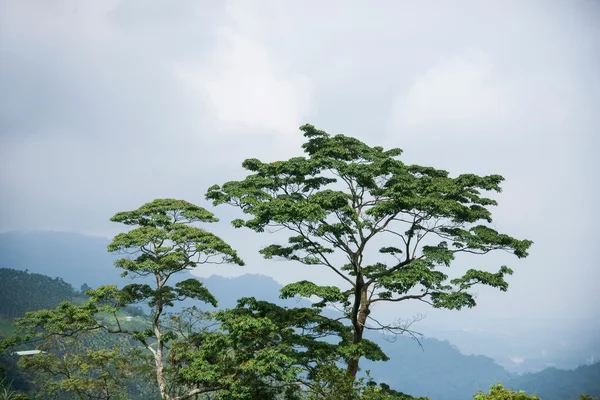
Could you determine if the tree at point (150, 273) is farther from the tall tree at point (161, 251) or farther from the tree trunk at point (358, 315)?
the tree trunk at point (358, 315)

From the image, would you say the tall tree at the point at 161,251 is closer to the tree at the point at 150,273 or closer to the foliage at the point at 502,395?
the tree at the point at 150,273

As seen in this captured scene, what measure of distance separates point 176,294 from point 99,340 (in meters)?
69.4

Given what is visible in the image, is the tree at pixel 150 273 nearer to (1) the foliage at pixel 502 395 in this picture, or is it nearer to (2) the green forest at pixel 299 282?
(2) the green forest at pixel 299 282

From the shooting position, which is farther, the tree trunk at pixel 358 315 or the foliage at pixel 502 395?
the tree trunk at pixel 358 315

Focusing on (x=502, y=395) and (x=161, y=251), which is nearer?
(x=502, y=395)

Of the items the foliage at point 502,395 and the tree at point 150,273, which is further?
the tree at point 150,273

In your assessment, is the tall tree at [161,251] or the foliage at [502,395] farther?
the tall tree at [161,251]

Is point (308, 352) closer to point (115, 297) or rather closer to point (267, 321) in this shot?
point (267, 321)

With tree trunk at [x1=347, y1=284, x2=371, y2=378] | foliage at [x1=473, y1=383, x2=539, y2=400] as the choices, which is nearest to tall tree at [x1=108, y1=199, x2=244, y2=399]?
tree trunk at [x1=347, y1=284, x2=371, y2=378]

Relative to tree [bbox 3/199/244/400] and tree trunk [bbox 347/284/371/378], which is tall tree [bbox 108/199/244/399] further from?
tree trunk [bbox 347/284/371/378]

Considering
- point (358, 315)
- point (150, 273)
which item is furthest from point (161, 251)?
point (358, 315)

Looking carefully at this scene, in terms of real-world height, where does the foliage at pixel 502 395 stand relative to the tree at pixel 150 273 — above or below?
below

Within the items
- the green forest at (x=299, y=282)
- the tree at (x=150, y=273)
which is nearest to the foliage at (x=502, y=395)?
the green forest at (x=299, y=282)

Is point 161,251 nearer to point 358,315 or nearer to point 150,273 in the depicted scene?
point 150,273
